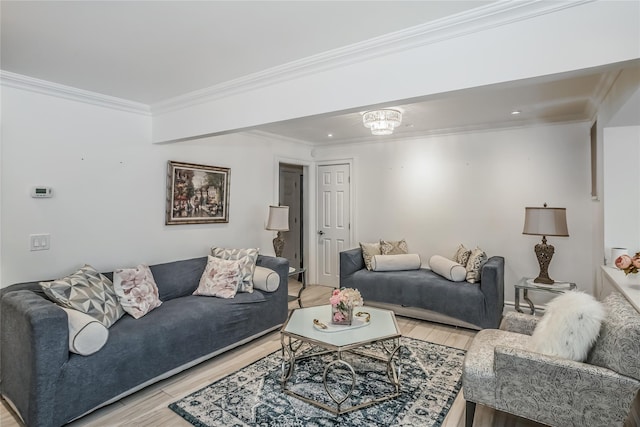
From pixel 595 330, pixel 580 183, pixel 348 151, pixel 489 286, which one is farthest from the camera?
pixel 348 151

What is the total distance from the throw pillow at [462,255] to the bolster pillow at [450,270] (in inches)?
4.5

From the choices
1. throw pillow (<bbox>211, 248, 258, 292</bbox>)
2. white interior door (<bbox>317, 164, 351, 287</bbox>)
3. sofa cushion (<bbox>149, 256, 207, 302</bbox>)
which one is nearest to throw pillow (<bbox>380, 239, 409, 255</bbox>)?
white interior door (<bbox>317, 164, 351, 287</bbox>)

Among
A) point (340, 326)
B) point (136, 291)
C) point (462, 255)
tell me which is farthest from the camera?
point (462, 255)

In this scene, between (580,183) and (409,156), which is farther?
(409,156)

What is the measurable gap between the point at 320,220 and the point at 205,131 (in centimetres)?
298

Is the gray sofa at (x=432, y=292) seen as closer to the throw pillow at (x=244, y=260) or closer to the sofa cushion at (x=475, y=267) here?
A: the sofa cushion at (x=475, y=267)

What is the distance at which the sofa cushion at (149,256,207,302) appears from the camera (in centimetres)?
319

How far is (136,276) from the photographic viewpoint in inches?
112

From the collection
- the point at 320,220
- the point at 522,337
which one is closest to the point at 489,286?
the point at 522,337

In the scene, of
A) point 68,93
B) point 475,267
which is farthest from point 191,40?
point 475,267

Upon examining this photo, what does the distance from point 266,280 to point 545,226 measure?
2.91 metres

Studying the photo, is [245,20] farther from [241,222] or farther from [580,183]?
[580,183]

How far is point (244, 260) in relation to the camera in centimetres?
357

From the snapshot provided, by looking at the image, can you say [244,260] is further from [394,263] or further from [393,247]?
[393,247]
